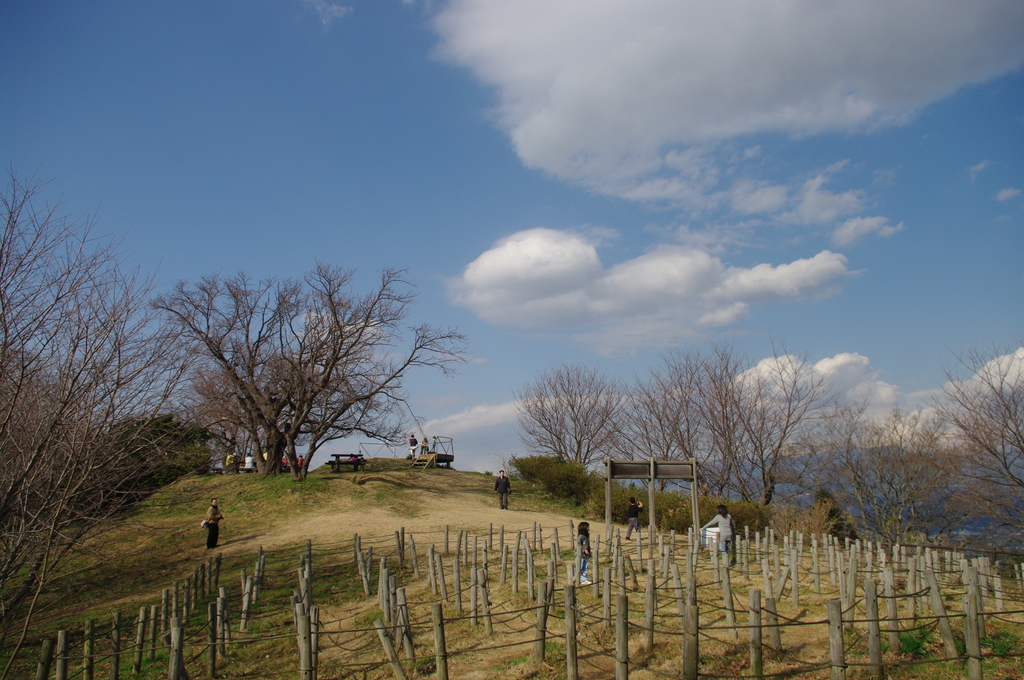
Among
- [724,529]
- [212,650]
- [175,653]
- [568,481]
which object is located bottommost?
[212,650]

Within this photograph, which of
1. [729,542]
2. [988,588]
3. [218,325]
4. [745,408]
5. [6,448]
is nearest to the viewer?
[6,448]

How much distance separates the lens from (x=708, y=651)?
8.27 meters

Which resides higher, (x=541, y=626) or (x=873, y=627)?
(x=873, y=627)

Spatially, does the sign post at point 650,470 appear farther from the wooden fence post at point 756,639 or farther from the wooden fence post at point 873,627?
the wooden fence post at point 756,639

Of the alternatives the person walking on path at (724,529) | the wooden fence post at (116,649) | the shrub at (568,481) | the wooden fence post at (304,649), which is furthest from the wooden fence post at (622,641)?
the shrub at (568,481)

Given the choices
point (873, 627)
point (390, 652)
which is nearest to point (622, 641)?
point (873, 627)

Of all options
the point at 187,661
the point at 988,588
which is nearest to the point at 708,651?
the point at 988,588

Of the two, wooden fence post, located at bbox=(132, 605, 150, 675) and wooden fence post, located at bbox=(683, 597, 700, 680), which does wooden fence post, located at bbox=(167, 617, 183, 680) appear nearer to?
wooden fence post, located at bbox=(132, 605, 150, 675)

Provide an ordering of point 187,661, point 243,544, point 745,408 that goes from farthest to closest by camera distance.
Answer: point 745,408, point 243,544, point 187,661

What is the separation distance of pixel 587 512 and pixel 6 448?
70.1 feet

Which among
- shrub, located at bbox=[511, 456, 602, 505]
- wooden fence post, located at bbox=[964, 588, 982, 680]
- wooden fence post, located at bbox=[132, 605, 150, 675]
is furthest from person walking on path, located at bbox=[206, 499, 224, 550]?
wooden fence post, located at bbox=[964, 588, 982, 680]

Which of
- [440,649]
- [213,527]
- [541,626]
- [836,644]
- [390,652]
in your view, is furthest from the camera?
[213,527]

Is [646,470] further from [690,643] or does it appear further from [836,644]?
[836,644]

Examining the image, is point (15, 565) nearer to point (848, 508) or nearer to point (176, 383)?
point (176, 383)
